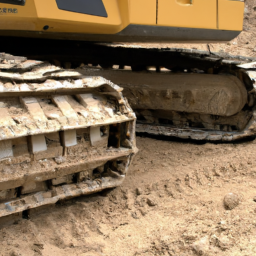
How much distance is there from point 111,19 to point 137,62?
1.31 metres

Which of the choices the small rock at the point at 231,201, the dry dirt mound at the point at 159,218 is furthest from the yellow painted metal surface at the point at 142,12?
the small rock at the point at 231,201

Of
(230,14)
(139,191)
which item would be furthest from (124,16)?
(139,191)

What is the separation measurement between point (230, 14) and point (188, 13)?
1.39 feet

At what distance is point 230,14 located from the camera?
2975 mm

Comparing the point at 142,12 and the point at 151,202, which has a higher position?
the point at 142,12

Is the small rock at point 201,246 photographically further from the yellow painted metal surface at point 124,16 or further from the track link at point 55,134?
the yellow painted metal surface at point 124,16

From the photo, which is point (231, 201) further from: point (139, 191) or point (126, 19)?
point (126, 19)

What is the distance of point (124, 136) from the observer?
248 cm

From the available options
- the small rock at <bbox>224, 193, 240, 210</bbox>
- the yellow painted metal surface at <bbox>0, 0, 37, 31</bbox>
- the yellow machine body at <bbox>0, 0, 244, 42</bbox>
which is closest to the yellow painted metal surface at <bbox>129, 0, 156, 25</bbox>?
the yellow machine body at <bbox>0, 0, 244, 42</bbox>

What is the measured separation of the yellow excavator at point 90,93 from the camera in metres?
2.10

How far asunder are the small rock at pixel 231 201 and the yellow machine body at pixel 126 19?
133 centimetres

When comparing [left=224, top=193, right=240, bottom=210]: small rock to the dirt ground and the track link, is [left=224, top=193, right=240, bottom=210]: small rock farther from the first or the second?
the track link

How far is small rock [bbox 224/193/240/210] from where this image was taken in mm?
2266

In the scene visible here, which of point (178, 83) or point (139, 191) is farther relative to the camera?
point (178, 83)
